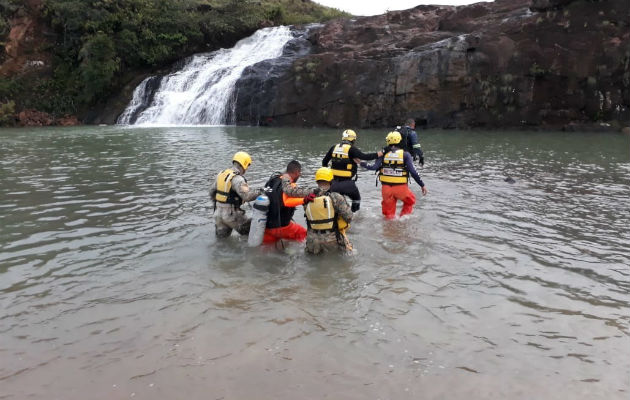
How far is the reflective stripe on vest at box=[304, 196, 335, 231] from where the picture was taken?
6906mm

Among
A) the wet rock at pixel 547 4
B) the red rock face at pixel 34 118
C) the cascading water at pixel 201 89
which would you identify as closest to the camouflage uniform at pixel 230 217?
the cascading water at pixel 201 89

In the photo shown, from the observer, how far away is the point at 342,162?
29.5 feet

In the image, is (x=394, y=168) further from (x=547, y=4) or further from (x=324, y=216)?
(x=547, y=4)

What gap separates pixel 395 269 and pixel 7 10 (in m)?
42.2

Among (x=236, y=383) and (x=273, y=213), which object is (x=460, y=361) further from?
(x=273, y=213)

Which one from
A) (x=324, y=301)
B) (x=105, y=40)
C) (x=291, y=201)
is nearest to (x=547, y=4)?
(x=291, y=201)

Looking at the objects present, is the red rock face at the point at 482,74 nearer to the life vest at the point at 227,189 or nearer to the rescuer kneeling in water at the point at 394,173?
the rescuer kneeling in water at the point at 394,173

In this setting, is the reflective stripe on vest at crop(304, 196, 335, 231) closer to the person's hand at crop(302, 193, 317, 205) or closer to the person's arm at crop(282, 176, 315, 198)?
the person's hand at crop(302, 193, 317, 205)

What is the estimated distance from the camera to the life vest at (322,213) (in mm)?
6906

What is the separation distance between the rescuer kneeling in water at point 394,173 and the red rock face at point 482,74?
1784 centimetres

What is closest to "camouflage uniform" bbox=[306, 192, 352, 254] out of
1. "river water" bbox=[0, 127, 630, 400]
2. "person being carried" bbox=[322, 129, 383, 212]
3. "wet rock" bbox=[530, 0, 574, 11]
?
"river water" bbox=[0, 127, 630, 400]

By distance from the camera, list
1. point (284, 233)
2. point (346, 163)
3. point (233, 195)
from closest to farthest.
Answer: point (284, 233)
point (233, 195)
point (346, 163)

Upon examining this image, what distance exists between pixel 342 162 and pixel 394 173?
1013 mm

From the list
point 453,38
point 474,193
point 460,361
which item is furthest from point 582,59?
point 460,361
